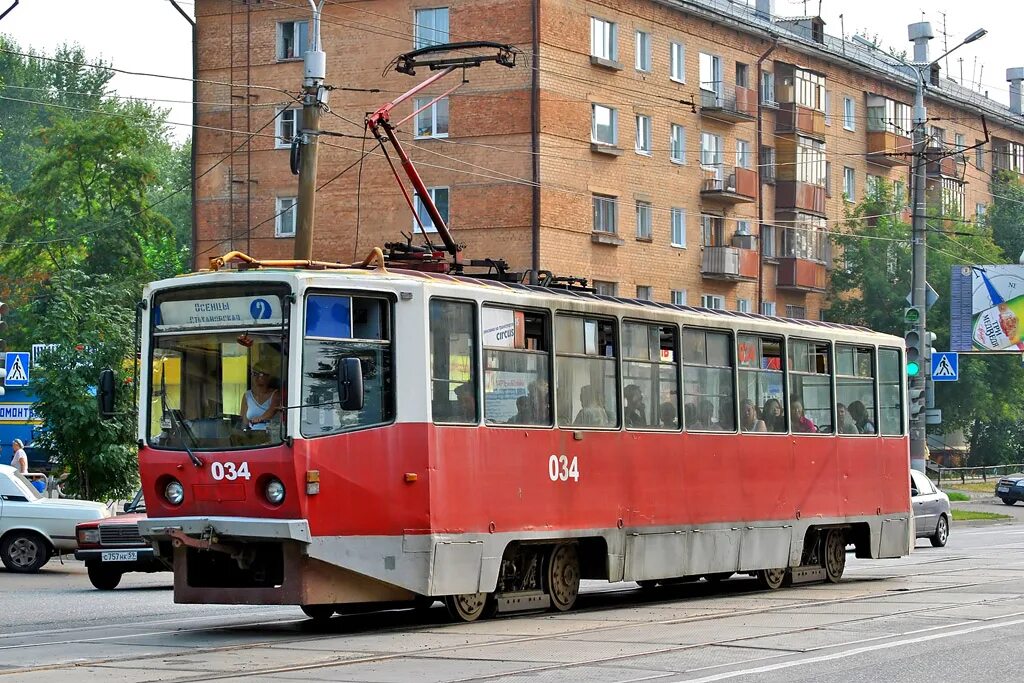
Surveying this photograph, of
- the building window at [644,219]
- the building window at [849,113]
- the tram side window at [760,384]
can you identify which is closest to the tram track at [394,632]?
the tram side window at [760,384]

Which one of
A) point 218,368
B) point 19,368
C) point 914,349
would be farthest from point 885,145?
point 218,368

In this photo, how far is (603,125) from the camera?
160ft

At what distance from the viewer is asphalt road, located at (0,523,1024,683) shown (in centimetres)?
1149

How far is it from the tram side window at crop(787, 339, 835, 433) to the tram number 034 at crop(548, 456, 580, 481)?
4463mm

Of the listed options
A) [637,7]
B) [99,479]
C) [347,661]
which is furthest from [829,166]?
[347,661]

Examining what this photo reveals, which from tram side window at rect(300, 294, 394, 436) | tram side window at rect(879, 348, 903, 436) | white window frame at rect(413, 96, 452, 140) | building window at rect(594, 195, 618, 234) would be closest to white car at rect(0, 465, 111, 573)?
tram side window at rect(879, 348, 903, 436)

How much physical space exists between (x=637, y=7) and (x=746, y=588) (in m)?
32.3

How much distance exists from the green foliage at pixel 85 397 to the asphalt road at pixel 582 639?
33.6ft

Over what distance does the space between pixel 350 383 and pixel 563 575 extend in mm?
3858

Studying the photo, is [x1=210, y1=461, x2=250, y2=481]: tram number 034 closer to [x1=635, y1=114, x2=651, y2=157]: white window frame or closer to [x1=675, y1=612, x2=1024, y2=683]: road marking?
[x1=675, y1=612, x2=1024, y2=683]: road marking

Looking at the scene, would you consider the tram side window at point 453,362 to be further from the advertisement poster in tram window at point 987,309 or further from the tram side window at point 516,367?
the advertisement poster in tram window at point 987,309

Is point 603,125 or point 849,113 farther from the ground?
point 849,113

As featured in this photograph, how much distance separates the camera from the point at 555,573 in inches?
656

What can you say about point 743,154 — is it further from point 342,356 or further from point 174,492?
point 174,492
